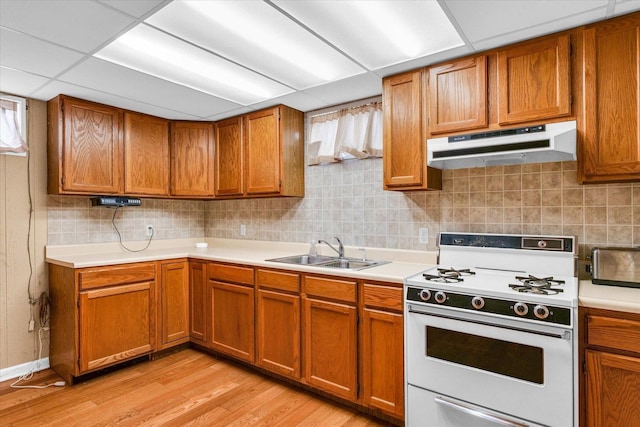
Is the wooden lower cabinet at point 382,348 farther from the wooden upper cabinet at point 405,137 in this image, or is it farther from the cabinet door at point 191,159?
the cabinet door at point 191,159

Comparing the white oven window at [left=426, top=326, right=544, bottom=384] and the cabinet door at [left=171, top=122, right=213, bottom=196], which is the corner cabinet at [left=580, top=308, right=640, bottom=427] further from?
the cabinet door at [left=171, top=122, right=213, bottom=196]

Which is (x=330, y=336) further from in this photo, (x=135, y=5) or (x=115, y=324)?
(x=135, y=5)

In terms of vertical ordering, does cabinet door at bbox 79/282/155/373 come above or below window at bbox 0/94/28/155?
below

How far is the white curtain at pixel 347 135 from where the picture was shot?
287 centimetres

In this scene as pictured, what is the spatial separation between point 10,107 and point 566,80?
3.88m

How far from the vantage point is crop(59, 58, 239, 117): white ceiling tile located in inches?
92.8

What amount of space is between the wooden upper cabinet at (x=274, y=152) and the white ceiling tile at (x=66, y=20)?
1.47 metres

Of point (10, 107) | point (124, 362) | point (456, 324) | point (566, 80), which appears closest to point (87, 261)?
point (124, 362)

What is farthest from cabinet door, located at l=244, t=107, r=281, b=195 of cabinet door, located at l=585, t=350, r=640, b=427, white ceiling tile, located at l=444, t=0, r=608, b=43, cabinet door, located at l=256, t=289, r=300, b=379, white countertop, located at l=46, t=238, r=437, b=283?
cabinet door, located at l=585, t=350, r=640, b=427

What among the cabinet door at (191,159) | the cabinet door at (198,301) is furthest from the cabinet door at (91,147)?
the cabinet door at (198,301)

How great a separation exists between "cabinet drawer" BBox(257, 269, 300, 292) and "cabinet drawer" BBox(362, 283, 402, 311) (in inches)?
21.5

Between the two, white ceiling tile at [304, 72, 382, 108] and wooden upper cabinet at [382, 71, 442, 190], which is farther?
white ceiling tile at [304, 72, 382, 108]

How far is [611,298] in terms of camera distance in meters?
1.58

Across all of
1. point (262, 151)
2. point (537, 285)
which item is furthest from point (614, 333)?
point (262, 151)
